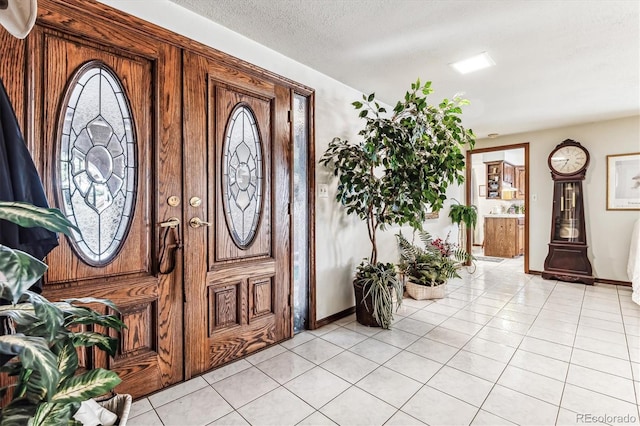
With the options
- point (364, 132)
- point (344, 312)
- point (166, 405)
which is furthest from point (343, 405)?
point (364, 132)

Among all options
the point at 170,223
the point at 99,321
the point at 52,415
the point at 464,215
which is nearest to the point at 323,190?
the point at 170,223

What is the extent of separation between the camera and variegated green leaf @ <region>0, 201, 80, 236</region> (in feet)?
2.58

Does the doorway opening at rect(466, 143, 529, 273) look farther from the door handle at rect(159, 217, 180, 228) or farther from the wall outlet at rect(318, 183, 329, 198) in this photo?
the door handle at rect(159, 217, 180, 228)

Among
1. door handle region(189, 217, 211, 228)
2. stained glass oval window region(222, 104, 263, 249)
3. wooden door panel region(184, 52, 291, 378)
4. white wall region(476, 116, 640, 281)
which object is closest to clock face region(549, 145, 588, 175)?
white wall region(476, 116, 640, 281)

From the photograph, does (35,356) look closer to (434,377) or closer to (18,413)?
(18,413)

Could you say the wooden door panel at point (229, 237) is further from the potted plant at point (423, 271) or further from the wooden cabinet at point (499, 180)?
the wooden cabinet at point (499, 180)

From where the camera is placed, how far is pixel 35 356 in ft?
2.31

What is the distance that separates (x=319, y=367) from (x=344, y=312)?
1.03 meters

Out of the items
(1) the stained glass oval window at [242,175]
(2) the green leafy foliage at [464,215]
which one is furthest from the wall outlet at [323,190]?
(2) the green leafy foliage at [464,215]

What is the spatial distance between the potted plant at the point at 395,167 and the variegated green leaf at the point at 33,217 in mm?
2193

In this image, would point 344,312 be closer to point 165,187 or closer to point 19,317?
point 165,187

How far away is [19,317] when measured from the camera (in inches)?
33.9

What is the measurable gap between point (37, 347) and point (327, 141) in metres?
2.55

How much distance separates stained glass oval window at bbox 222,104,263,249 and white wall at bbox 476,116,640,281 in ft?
15.4
